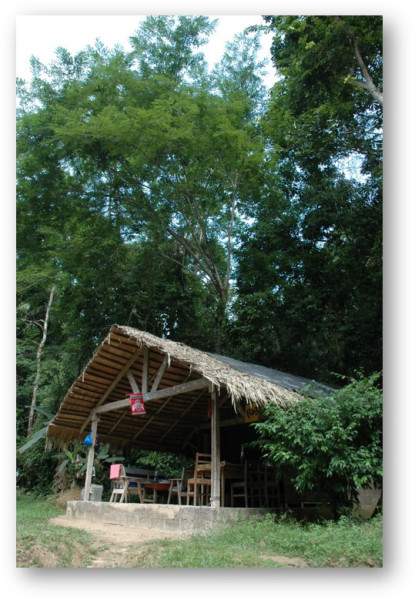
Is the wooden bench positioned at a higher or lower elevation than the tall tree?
lower

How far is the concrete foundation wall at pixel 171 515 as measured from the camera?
5.68 metres

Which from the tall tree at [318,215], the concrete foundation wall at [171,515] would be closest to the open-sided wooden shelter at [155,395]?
the concrete foundation wall at [171,515]

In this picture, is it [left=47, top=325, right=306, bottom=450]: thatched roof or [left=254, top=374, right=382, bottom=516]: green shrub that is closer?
[left=254, top=374, right=382, bottom=516]: green shrub

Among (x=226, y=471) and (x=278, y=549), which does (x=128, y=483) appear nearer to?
(x=226, y=471)

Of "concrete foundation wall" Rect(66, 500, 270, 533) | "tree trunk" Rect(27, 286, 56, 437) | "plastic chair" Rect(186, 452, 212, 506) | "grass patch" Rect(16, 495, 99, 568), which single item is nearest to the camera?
"grass patch" Rect(16, 495, 99, 568)

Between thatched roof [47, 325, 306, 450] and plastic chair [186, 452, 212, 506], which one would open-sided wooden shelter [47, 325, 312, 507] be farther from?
plastic chair [186, 452, 212, 506]

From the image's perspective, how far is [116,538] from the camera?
5.44 m

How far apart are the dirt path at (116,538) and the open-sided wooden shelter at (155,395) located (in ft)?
2.62

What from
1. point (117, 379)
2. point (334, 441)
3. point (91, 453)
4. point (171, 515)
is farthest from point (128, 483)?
point (334, 441)

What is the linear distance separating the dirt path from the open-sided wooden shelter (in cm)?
80

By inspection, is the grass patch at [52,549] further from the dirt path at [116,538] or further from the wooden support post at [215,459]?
the wooden support post at [215,459]

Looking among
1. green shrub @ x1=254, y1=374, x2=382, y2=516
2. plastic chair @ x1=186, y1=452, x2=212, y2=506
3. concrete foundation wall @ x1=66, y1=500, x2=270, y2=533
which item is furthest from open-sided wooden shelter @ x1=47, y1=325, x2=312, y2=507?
plastic chair @ x1=186, y1=452, x2=212, y2=506

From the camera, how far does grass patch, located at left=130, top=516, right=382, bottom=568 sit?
13.6 feet

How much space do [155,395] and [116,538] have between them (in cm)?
215
